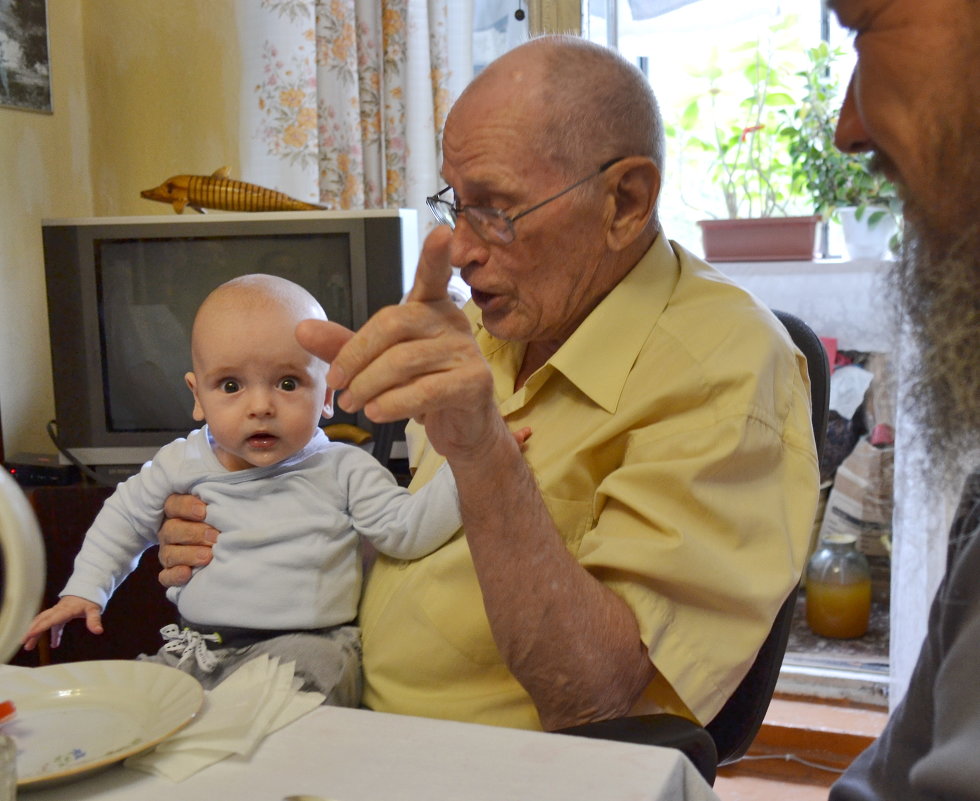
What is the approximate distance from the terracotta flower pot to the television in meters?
0.93

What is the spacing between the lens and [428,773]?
746 millimetres

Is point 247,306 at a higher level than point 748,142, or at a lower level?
lower

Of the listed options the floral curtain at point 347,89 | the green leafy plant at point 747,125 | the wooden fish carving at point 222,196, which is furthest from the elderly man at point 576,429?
the green leafy plant at point 747,125

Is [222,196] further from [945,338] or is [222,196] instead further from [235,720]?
[945,338]

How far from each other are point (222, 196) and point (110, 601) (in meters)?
0.97

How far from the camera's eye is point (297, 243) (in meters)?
2.30

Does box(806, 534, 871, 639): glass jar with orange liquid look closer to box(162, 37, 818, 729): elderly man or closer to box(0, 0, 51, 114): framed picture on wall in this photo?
box(162, 37, 818, 729): elderly man

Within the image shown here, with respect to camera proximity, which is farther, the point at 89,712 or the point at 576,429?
the point at 576,429

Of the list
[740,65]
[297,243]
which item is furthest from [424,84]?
[740,65]

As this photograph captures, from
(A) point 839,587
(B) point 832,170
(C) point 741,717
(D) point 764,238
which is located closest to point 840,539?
(A) point 839,587

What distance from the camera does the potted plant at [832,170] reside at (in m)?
2.70

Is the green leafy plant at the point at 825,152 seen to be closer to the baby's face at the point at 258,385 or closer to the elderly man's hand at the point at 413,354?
the baby's face at the point at 258,385

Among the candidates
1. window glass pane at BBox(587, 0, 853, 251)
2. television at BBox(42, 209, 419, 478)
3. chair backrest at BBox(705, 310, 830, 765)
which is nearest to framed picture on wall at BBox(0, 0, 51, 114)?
television at BBox(42, 209, 419, 478)

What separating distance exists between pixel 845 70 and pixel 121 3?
6.68 ft
